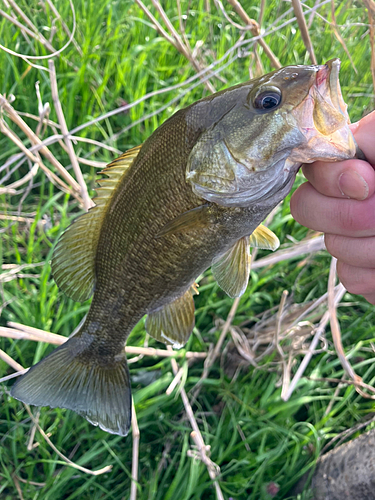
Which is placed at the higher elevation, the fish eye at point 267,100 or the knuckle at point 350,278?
the fish eye at point 267,100

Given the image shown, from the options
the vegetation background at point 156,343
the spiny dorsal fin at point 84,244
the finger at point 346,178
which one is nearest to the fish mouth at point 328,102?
the finger at point 346,178

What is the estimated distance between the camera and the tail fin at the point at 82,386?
1264mm

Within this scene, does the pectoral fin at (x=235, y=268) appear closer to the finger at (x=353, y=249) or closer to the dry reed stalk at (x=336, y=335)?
the finger at (x=353, y=249)

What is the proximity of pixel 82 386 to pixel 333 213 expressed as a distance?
88cm

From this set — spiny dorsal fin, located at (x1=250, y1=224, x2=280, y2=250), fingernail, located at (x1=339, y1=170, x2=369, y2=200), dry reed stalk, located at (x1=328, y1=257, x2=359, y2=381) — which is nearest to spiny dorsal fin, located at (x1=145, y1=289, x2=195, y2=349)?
spiny dorsal fin, located at (x1=250, y1=224, x2=280, y2=250)

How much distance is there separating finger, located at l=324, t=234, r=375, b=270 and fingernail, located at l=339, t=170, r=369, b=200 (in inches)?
6.6

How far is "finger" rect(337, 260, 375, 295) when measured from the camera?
123 cm

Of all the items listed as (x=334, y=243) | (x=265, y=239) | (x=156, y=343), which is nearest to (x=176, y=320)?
(x=265, y=239)

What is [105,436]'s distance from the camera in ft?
5.99

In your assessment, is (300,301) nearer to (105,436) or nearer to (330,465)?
(330,465)

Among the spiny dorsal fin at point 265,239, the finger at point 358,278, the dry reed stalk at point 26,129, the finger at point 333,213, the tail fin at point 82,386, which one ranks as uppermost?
the dry reed stalk at point 26,129

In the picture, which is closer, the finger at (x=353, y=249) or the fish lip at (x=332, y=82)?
the fish lip at (x=332, y=82)

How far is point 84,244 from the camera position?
1.24 m

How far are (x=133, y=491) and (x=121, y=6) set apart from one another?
287cm
